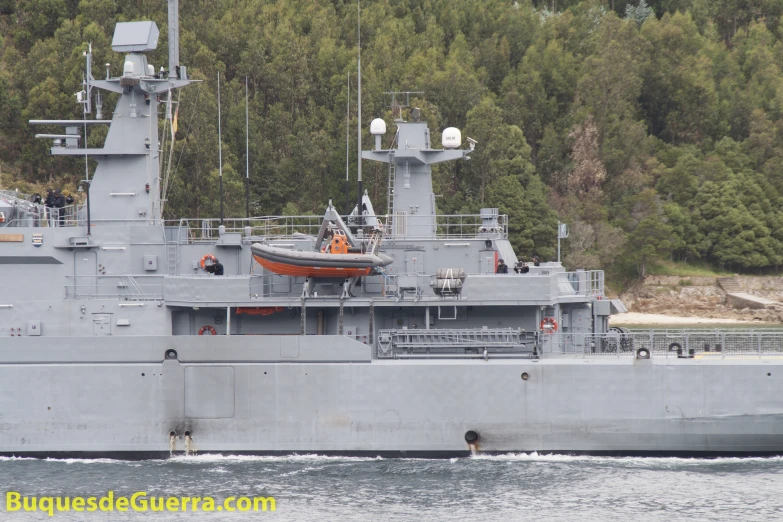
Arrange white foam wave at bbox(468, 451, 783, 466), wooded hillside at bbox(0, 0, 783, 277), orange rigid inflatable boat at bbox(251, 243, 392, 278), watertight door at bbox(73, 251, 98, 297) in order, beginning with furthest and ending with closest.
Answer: wooded hillside at bbox(0, 0, 783, 277) < watertight door at bbox(73, 251, 98, 297) < white foam wave at bbox(468, 451, 783, 466) < orange rigid inflatable boat at bbox(251, 243, 392, 278)

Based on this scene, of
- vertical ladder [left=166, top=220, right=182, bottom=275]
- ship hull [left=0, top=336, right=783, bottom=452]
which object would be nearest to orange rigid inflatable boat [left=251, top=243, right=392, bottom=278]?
ship hull [left=0, top=336, right=783, bottom=452]

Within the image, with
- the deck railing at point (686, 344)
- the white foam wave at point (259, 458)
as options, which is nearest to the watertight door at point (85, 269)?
the white foam wave at point (259, 458)

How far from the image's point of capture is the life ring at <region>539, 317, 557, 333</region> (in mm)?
21141

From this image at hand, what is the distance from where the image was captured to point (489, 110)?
163 ft

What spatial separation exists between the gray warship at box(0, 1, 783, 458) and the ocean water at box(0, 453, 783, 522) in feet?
1.11

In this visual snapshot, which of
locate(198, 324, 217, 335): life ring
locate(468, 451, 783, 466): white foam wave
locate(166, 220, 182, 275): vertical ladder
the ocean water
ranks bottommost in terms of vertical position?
the ocean water

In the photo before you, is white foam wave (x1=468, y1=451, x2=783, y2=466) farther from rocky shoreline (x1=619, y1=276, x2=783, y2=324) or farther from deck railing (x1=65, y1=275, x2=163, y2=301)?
rocky shoreline (x1=619, y1=276, x2=783, y2=324)

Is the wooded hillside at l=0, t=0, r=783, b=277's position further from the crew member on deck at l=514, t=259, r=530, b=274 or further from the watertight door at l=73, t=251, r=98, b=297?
the crew member on deck at l=514, t=259, r=530, b=274

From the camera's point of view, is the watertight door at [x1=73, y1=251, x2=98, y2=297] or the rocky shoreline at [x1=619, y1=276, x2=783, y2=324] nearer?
the watertight door at [x1=73, y1=251, x2=98, y2=297]

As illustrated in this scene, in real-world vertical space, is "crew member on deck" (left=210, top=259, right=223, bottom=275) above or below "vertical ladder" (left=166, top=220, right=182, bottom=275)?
below

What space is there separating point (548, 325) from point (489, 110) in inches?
1176

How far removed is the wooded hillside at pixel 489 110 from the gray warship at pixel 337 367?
74.7 feet

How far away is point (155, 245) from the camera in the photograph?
2150 cm

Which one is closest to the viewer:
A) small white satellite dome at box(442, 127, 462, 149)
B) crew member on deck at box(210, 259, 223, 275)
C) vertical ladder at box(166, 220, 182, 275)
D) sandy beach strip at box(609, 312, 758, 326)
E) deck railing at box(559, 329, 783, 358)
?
deck railing at box(559, 329, 783, 358)
